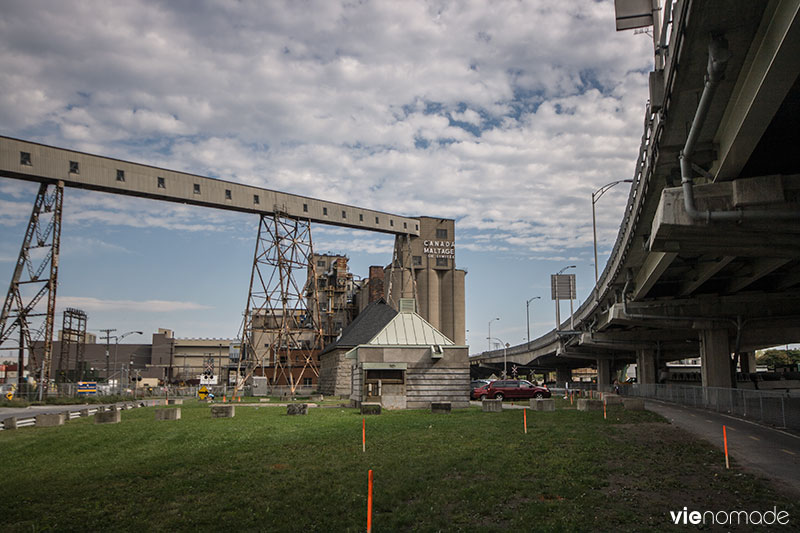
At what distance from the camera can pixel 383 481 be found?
12891 mm

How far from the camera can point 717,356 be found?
133ft

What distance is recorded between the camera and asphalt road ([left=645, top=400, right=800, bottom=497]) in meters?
13.8

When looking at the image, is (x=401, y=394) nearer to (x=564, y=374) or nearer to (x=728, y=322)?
(x=728, y=322)

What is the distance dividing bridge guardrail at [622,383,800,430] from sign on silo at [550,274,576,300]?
32.6 meters

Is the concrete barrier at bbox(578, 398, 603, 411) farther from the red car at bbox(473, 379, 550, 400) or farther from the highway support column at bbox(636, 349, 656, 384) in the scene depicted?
the highway support column at bbox(636, 349, 656, 384)

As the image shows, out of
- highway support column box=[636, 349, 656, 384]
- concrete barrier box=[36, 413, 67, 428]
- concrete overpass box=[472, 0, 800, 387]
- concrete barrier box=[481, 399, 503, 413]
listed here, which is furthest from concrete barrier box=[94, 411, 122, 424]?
highway support column box=[636, 349, 656, 384]

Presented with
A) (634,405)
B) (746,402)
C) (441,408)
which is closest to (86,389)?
(441,408)

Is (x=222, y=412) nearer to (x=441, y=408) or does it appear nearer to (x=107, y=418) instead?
(x=107, y=418)

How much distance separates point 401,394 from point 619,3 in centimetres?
2367

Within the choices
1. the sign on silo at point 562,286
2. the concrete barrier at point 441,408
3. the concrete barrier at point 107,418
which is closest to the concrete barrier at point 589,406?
the concrete barrier at point 441,408

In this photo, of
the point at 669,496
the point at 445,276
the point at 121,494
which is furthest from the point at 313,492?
the point at 445,276

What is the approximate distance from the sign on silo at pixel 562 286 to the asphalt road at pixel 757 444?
52710 mm

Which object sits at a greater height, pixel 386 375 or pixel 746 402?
pixel 386 375

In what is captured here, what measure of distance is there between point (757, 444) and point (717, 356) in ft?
79.3
